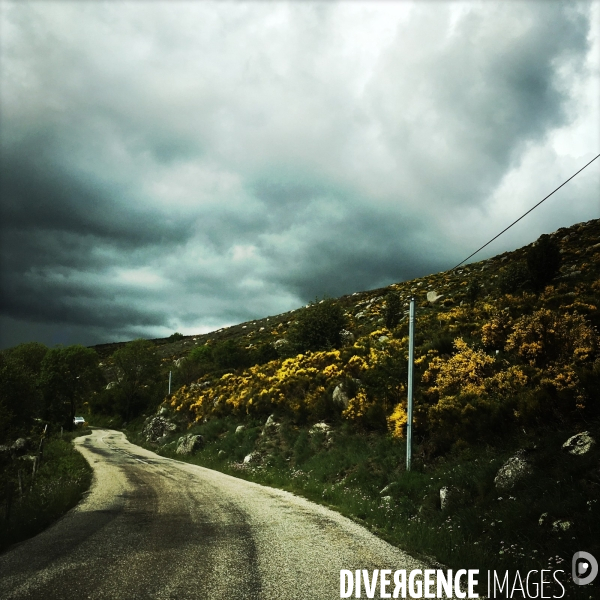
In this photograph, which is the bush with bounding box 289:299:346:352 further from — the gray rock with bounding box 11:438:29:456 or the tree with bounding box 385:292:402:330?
the gray rock with bounding box 11:438:29:456

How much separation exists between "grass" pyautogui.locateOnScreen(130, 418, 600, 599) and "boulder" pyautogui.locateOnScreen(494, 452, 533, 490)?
6.4 inches

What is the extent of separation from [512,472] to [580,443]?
1546mm

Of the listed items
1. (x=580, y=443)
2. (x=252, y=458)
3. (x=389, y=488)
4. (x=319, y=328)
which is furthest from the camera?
(x=319, y=328)

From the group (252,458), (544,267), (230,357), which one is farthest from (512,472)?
(230,357)

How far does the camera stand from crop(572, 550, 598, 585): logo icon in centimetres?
590

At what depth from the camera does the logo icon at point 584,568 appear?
5.90 metres

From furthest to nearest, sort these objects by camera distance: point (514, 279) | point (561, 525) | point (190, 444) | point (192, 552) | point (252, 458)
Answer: point (514, 279) → point (190, 444) → point (252, 458) → point (192, 552) → point (561, 525)

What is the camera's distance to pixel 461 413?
511 inches

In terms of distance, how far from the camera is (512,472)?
9.16 meters

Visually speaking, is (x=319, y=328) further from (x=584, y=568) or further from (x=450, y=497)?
(x=584, y=568)

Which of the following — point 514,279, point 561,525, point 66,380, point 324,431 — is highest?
point 514,279

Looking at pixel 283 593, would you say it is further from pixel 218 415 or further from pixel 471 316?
pixel 218 415

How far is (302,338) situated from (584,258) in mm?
22496

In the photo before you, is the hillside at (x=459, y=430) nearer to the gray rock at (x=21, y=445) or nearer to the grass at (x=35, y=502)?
the grass at (x=35, y=502)
